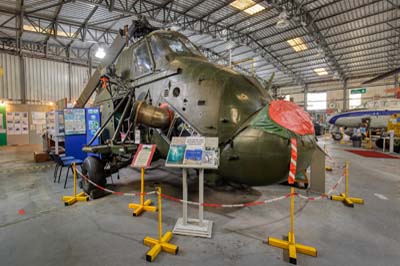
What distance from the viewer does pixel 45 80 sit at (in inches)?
647

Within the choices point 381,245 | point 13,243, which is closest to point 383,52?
point 381,245

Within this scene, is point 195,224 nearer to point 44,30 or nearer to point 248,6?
point 248,6

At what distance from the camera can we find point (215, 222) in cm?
350

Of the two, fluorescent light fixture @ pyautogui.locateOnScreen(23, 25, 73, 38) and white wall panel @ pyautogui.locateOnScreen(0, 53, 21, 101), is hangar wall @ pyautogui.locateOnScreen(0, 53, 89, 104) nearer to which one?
white wall panel @ pyautogui.locateOnScreen(0, 53, 21, 101)

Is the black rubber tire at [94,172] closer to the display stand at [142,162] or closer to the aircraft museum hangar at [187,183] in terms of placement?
the aircraft museum hangar at [187,183]

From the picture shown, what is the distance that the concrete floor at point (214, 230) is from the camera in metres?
2.60

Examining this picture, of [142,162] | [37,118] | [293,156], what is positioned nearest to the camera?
[293,156]

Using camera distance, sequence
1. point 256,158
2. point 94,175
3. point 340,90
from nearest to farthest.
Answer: point 256,158
point 94,175
point 340,90

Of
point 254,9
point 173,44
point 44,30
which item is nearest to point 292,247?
point 173,44

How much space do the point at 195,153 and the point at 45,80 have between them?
60.7 ft

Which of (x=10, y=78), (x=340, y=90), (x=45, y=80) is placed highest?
(x=340, y=90)

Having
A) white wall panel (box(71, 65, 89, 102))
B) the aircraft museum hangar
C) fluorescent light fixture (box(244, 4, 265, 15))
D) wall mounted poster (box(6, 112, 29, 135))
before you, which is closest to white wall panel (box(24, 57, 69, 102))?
white wall panel (box(71, 65, 89, 102))

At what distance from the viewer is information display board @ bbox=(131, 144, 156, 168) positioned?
3627 mm

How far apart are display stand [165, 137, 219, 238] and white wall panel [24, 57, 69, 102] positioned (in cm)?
1779
